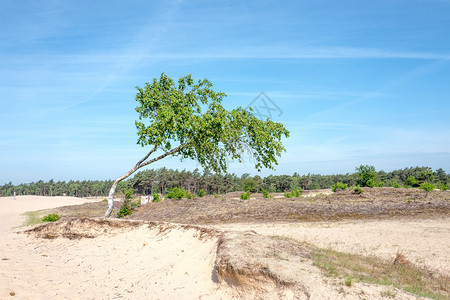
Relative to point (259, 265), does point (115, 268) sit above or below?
below

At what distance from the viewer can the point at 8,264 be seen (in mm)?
11656

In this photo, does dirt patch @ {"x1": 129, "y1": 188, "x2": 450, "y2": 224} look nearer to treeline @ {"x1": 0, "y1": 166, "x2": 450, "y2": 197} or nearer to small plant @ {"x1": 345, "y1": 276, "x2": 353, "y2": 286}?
small plant @ {"x1": 345, "y1": 276, "x2": 353, "y2": 286}

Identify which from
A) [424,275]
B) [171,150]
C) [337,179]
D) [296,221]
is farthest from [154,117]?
[337,179]

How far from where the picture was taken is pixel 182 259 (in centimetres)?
1022

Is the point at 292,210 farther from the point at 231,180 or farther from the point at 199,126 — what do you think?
the point at 231,180

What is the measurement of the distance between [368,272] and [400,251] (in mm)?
5403

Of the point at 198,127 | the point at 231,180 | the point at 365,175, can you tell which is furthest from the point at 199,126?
the point at 231,180

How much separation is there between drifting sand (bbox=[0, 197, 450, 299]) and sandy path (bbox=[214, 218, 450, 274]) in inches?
1.8

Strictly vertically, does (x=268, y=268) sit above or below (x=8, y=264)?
above

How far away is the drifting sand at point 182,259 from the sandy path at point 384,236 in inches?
1.8

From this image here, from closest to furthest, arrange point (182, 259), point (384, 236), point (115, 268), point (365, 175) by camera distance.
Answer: point (182, 259) → point (115, 268) → point (384, 236) → point (365, 175)

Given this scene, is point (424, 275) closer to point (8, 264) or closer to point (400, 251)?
point (400, 251)

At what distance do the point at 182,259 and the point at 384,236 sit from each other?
10147mm

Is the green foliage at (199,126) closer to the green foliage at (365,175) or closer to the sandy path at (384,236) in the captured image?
the sandy path at (384,236)
